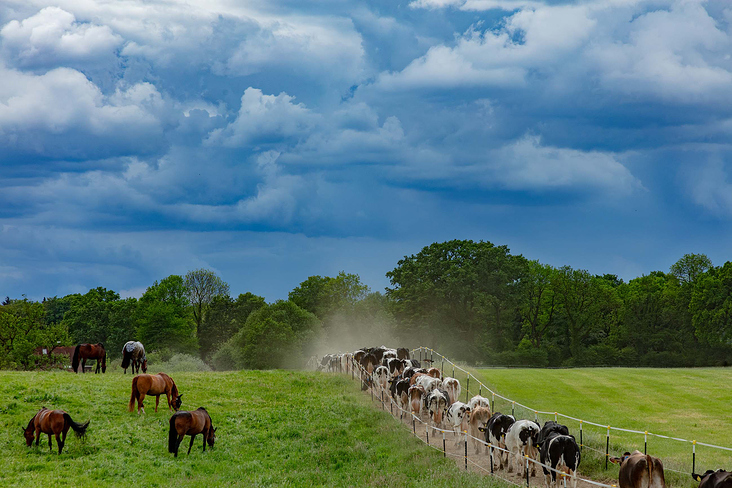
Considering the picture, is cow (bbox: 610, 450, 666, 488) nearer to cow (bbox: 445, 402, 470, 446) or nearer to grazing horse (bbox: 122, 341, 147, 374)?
cow (bbox: 445, 402, 470, 446)

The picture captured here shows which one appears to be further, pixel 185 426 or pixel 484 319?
pixel 484 319

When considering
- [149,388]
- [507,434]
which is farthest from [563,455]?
[149,388]

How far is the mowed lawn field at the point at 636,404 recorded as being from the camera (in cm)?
2503

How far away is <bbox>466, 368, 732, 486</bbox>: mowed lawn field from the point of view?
2503 centimetres

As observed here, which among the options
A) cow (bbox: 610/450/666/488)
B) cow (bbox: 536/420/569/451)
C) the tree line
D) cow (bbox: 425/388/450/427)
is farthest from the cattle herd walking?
the tree line

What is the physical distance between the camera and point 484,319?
83938mm

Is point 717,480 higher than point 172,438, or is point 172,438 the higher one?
point 717,480

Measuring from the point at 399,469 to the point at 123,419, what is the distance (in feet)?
40.1

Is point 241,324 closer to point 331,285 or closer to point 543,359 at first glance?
point 331,285

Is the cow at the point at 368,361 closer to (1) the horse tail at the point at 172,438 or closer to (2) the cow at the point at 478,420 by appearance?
(2) the cow at the point at 478,420

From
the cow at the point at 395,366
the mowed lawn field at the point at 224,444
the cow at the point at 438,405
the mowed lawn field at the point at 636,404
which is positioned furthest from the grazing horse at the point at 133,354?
the mowed lawn field at the point at 636,404

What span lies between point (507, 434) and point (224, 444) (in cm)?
1140

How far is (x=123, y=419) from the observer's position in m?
26.2

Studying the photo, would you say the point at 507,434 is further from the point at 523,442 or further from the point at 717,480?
the point at 717,480
